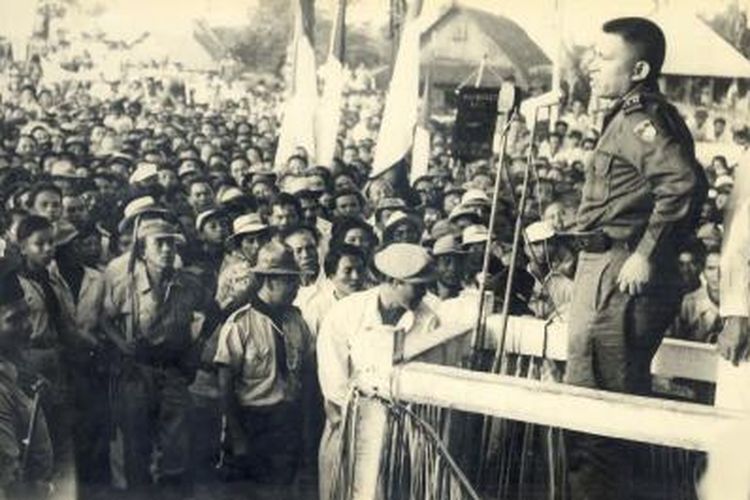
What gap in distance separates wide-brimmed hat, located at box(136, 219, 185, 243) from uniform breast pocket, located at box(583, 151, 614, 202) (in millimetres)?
1719

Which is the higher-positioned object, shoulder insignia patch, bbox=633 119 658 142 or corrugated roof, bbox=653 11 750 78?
corrugated roof, bbox=653 11 750 78

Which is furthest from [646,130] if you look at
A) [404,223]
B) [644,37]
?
[404,223]

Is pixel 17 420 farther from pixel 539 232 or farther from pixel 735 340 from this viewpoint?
pixel 735 340

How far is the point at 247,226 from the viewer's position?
4785 mm

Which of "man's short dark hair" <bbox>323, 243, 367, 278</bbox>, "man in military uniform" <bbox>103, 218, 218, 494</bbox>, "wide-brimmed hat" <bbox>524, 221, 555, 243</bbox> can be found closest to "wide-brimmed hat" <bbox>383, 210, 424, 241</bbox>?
"man's short dark hair" <bbox>323, 243, 367, 278</bbox>

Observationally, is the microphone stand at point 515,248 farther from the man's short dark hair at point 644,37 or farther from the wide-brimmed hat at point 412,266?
the man's short dark hair at point 644,37

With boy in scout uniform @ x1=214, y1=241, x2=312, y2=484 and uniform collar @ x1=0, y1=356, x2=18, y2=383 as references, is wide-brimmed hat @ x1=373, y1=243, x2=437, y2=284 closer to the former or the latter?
boy in scout uniform @ x1=214, y1=241, x2=312, y2=484

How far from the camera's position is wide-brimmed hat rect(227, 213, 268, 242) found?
4777 mm

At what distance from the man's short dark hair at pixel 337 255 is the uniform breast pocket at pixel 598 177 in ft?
3.14

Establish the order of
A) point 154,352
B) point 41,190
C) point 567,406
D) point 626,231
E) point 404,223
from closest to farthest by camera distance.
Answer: point 567,406 < point 626,231 < point 404,223 < point 154,352 < point 41,190

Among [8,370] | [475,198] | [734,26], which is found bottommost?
[8,370]

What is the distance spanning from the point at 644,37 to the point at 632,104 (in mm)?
278

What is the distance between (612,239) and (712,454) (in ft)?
2.95

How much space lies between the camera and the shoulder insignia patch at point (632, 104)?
175 inches
